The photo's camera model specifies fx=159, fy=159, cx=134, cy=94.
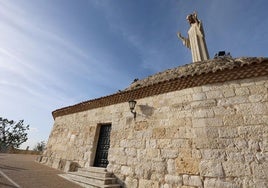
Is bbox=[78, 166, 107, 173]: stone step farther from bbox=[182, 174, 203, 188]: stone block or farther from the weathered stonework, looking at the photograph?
bbox=[182, 174, 203, 188]: stone block

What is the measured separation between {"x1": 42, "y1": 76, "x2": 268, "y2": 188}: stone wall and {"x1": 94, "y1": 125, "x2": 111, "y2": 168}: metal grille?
0.64 metres

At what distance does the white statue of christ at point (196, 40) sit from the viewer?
11.3 m

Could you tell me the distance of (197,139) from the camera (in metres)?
4.34

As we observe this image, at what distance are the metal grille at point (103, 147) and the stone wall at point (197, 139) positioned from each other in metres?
0.64

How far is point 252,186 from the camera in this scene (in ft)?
11.3

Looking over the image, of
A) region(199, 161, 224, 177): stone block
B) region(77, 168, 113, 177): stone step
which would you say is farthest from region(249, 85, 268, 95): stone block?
region(77, 168, 113, 177): stone step

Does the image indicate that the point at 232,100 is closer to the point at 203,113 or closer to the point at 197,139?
the point at 203,113

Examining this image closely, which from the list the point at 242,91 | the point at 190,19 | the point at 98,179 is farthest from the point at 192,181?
the point at 190,19

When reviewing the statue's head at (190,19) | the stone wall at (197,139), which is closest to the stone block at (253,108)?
the stone wall at (197,139)

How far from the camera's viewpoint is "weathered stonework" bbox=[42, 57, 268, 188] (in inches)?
147

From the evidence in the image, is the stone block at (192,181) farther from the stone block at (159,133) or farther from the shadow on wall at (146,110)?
the shadow on wall at (146,110)

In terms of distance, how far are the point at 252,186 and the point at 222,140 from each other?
106cm

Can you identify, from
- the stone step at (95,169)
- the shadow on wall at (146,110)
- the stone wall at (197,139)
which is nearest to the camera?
the stone wall at (197,139)

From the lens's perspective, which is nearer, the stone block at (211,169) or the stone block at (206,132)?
the stone block at (211,169)
